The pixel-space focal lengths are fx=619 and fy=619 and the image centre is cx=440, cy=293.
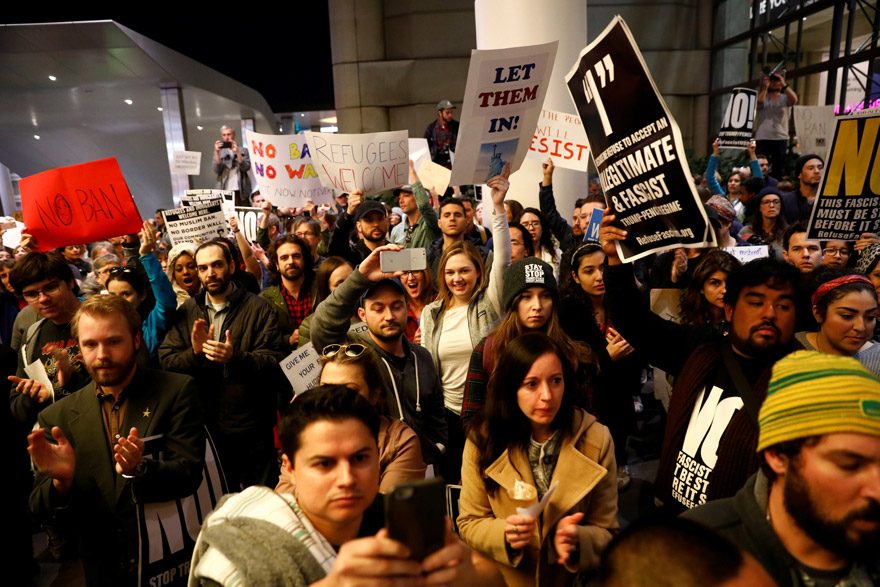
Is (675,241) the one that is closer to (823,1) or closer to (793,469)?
(793,469)

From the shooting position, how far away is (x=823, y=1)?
1143cm

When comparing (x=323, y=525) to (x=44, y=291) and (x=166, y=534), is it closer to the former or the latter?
(x=166, y=534)

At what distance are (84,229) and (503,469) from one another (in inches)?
159

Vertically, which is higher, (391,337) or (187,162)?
(187,162)

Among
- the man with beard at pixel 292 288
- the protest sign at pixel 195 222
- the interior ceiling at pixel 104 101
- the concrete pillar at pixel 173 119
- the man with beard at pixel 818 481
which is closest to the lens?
the man with beard at pixel 818 481

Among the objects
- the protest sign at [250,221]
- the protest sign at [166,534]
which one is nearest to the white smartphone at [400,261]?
the protest sign at [166,534]

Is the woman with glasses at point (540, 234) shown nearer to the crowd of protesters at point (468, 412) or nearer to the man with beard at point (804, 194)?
the crowd of protesters at point (468, 412)

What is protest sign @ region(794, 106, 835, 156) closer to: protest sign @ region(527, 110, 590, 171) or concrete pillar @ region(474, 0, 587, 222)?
concrete pillar @ region(474, 0, 587, 222)

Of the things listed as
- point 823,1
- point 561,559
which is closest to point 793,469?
point 561,559

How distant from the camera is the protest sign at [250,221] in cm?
751

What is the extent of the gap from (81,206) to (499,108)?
130 inches

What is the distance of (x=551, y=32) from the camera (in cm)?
679

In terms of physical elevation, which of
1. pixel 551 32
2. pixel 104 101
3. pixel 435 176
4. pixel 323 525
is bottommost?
pixel 323 525

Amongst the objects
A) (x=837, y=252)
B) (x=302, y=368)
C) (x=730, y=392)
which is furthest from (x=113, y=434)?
(x=837, y=252)
